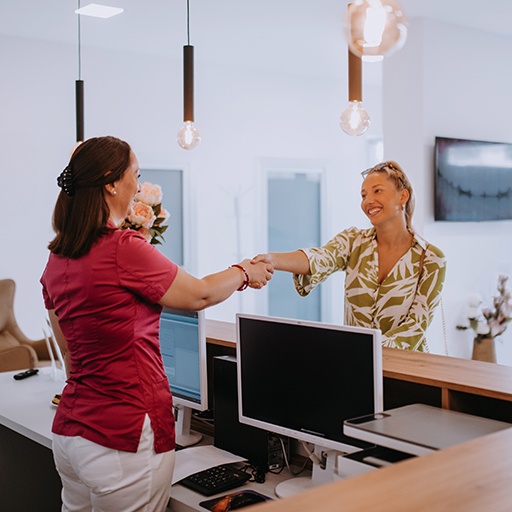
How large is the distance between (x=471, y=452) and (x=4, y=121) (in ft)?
16.3

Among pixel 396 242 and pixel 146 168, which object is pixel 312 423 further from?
pixel 146 168

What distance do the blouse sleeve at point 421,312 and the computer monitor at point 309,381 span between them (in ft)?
1.59

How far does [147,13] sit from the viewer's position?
485 cm

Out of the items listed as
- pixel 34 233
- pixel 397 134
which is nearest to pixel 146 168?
pixel 34 233

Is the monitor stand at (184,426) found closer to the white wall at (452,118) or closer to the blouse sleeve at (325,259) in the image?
the blouse sleeve at (325,259)

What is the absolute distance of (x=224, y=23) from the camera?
5125 mm

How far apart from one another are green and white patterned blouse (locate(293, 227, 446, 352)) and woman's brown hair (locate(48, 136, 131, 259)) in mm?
953

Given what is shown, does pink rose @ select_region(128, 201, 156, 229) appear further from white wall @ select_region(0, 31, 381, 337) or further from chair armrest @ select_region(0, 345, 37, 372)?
white wall @ select_region(0, 31, 381, 337)

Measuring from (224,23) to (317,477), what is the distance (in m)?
3.81

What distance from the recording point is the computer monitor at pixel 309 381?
1.76 m

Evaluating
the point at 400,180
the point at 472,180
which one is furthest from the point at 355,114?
the point at 472,180

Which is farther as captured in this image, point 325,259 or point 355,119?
point 355,119

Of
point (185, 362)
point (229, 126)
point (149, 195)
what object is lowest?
point (185, 362)

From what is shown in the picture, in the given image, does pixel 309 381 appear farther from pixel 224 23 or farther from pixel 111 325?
pixel 224 23
